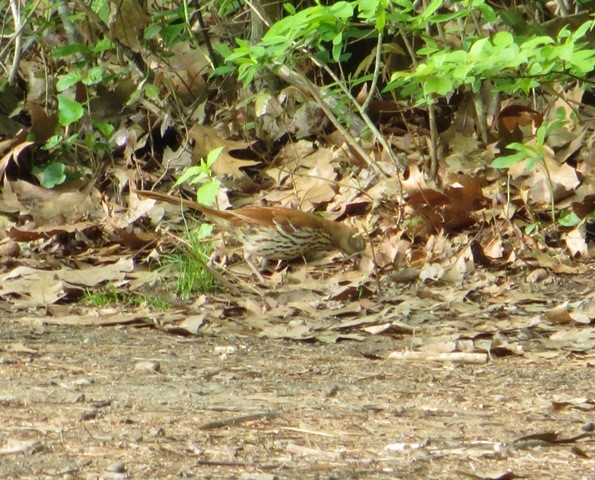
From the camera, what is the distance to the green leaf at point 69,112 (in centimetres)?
656

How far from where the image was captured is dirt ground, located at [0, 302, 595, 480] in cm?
233

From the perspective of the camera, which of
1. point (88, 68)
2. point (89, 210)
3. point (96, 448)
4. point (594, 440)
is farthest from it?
point (88, 68)

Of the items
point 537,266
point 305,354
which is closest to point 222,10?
point 537,266

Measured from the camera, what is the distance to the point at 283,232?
5.63 meters

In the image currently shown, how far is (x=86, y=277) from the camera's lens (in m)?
5.41

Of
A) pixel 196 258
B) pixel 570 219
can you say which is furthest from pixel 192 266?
pixel 570 219

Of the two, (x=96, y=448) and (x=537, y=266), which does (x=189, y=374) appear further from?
(x=537, y=266)

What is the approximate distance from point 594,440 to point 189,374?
1335mm

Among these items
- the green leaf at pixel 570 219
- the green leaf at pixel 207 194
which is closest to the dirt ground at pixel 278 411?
the green leaf at pixel 207 194

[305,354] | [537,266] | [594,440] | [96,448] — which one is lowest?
[537,266]

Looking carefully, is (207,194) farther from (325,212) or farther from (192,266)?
(325,212)

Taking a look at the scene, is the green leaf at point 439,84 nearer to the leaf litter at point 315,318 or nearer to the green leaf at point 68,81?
the leaf litter at point 315,318

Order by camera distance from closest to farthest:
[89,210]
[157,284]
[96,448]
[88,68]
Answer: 1. [96,448]
2. [157,284]
3. [89,210]
4. [88,68]

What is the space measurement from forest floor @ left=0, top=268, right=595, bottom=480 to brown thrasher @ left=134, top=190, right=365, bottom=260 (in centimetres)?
130
